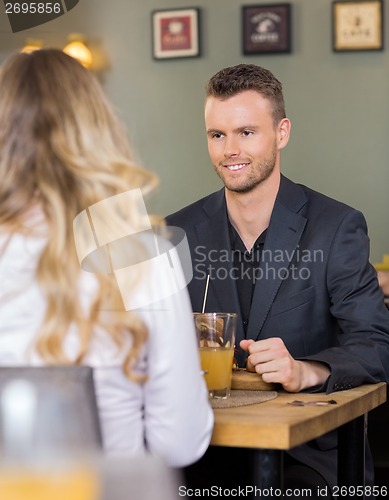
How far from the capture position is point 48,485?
0.92m

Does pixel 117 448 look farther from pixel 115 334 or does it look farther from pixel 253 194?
pixel 253 194

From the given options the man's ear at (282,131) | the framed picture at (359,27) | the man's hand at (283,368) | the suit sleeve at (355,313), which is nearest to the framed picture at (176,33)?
the framed picture at (359,27)

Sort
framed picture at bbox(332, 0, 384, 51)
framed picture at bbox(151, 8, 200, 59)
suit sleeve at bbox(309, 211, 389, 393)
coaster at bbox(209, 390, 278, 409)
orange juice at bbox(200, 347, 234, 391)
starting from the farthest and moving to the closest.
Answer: framed picture at bbox(151, 8, 200, 59)
framed picture at bbox(332, 0, 384, 51)
suit sleeve at bbox(309, 211, 389, 393)
orange juice at bbox(200, 347, 234, 391)
coaster at bbox(209, 390, 278, 409)

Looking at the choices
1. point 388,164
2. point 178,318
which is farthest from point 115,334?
point 388,164

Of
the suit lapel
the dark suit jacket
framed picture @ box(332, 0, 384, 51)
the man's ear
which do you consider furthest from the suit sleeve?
framed picture @ box(332, 0, 384, 51)

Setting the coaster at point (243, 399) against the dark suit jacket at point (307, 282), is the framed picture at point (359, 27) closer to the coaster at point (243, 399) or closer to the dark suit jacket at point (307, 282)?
the dark suit jacket at point (307, 282)

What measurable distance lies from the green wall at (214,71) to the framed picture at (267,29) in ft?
0.17

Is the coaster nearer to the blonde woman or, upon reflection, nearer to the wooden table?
the wooden table

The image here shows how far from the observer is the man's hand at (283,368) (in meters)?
1.77

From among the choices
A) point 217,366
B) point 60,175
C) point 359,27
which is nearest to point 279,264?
point 217,366

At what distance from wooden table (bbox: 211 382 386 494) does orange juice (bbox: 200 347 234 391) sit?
0.37 ft

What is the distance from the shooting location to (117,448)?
1318 millimetres

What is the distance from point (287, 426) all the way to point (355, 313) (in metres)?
0.83

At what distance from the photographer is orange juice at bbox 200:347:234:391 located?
1.73m
